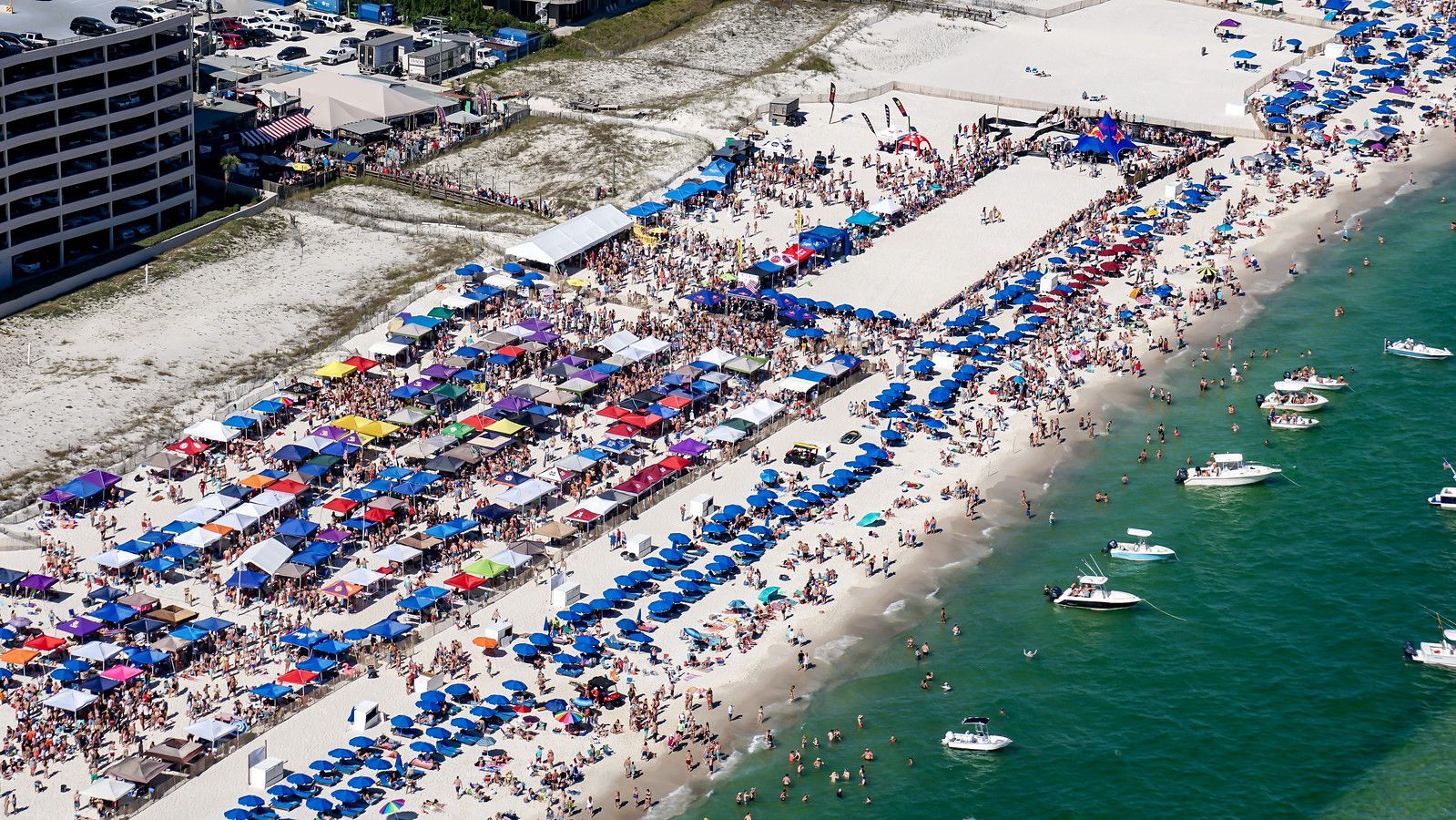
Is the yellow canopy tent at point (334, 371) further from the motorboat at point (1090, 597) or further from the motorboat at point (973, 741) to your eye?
the motorboat at point (973, 741)

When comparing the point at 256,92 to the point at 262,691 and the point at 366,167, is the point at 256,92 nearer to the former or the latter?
the point at 366,167

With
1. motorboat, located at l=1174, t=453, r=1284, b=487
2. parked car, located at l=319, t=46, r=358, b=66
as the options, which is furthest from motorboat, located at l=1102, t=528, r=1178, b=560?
parked car, located at l=319, t=46, r=358, b=66

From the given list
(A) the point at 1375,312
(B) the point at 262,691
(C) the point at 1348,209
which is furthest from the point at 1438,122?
(B) the point at 262,691

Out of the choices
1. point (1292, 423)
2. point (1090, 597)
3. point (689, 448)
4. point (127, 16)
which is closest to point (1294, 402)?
point (1292, 423)

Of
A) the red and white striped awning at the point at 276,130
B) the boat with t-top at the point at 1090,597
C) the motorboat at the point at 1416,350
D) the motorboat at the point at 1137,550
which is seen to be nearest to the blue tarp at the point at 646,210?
the red and white striped awning at the point at 276,130

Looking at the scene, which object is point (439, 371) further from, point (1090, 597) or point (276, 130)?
point (1090, 597)

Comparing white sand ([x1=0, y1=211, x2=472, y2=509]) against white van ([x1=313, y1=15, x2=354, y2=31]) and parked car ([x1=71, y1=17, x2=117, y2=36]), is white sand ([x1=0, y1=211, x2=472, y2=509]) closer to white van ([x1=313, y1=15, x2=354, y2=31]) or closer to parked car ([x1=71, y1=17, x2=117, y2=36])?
parked car ([x1=71, y1=17, x2=117, y2=36])
